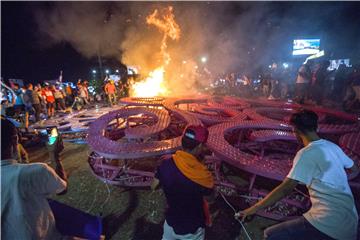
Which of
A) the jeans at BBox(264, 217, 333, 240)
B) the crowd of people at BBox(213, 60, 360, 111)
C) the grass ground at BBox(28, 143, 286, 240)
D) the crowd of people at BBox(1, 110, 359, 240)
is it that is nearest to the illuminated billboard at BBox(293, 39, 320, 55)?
the crowd of people at BBox(213, 60, 360, 111)

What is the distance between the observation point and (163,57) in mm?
28000

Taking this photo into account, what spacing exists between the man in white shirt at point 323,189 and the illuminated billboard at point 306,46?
25.8 meters

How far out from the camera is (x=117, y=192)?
13.3 ft

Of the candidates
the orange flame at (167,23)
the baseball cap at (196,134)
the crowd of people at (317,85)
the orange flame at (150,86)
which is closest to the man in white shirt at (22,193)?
the baseball cap at (196,134)

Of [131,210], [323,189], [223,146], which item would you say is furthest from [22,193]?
[223,146]

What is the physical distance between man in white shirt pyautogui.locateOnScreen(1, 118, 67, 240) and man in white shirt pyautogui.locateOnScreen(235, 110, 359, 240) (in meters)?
1.83

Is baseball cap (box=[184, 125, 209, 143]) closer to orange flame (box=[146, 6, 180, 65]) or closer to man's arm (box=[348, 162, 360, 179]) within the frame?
man's arm (box=[348, 162, 360, 179])

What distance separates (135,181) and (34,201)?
2796 millimetres

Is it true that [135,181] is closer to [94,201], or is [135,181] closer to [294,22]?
[94,201]

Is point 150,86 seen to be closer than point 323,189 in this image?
No

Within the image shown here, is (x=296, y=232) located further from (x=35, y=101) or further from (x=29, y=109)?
(x=29, y=109)

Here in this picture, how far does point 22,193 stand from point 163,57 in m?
27.9

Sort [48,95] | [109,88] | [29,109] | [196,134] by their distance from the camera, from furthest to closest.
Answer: [109,88] → [48,95] → [29,109] → [196,134]

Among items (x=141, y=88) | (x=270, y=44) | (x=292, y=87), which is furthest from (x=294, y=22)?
(x=141, y=88)
